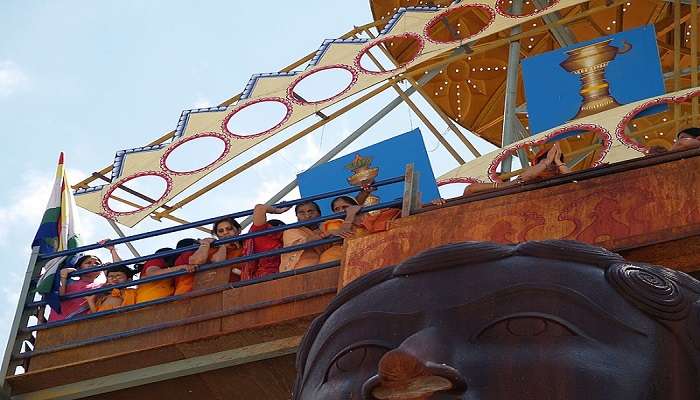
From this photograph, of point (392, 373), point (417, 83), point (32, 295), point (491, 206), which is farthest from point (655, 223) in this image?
point (417, 83)

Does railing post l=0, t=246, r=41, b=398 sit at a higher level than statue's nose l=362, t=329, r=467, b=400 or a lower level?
higher

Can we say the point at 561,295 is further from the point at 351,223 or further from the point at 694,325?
the point at 351,223

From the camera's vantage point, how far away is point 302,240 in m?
7.86

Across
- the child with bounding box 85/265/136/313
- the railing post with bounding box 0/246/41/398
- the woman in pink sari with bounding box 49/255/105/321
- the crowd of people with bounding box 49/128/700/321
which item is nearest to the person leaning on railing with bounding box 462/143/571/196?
the crowd of people with bounding box 49/128/700/321

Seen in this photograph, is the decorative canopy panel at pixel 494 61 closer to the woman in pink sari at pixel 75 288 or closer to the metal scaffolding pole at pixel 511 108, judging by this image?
the metal scaffolding pole at pixel 511 108

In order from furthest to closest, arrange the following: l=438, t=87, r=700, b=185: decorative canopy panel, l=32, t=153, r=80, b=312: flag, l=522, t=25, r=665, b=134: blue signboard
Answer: l=522, t=25, r=665, b=134: blue signboard < l=438, t=87, r=700, b=185: decorative canopy panel < l=32, t=153, r=80, b=312: flag

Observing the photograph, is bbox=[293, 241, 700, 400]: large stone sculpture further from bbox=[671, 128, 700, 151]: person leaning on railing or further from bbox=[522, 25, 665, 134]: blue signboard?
bbox=[522, 25, 665, 134]: blue signboard

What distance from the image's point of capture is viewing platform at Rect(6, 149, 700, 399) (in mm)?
6297

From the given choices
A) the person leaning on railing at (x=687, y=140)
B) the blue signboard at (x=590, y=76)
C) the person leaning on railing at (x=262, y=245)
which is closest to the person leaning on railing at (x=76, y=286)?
the person leaning on railing at (x=262, y=245)

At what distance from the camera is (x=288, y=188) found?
1303cm

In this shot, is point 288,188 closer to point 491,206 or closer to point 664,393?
point 491,206

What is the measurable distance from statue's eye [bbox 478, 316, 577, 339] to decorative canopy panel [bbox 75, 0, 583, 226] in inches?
341

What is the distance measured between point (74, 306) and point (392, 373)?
604cm

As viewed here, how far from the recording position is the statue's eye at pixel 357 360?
10.6 feet
